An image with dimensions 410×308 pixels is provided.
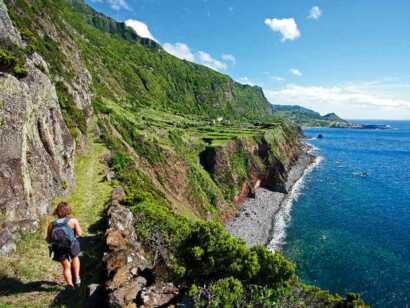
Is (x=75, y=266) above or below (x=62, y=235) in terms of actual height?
below

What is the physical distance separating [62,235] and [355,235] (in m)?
52.9

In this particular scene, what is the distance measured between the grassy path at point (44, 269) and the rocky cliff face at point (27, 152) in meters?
0.91

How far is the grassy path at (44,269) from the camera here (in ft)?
36.6

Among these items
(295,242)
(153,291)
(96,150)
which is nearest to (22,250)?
(153,291)

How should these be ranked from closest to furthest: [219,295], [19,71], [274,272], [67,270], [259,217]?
[67,270]
[219,295]
[274,272]
[19,71]
[259,217]

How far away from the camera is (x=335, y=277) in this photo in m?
38.3

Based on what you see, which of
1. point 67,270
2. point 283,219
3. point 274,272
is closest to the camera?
point 67,270

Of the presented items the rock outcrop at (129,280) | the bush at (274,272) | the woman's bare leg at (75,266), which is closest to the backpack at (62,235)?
the woman's bare leg at (75,266)

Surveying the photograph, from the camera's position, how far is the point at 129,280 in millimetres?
12141

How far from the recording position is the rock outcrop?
10695mm

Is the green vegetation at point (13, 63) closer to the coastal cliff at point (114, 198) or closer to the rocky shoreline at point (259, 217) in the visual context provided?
the coastal cliff at point (114, 198)

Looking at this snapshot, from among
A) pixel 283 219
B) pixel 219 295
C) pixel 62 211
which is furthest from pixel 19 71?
pixel 283 219

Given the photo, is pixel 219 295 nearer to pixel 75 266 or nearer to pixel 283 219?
pixel 75 266

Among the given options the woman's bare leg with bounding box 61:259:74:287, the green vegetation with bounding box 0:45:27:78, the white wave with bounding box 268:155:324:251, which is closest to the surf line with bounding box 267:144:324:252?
the white wave with bounding box 268:155:324:251
